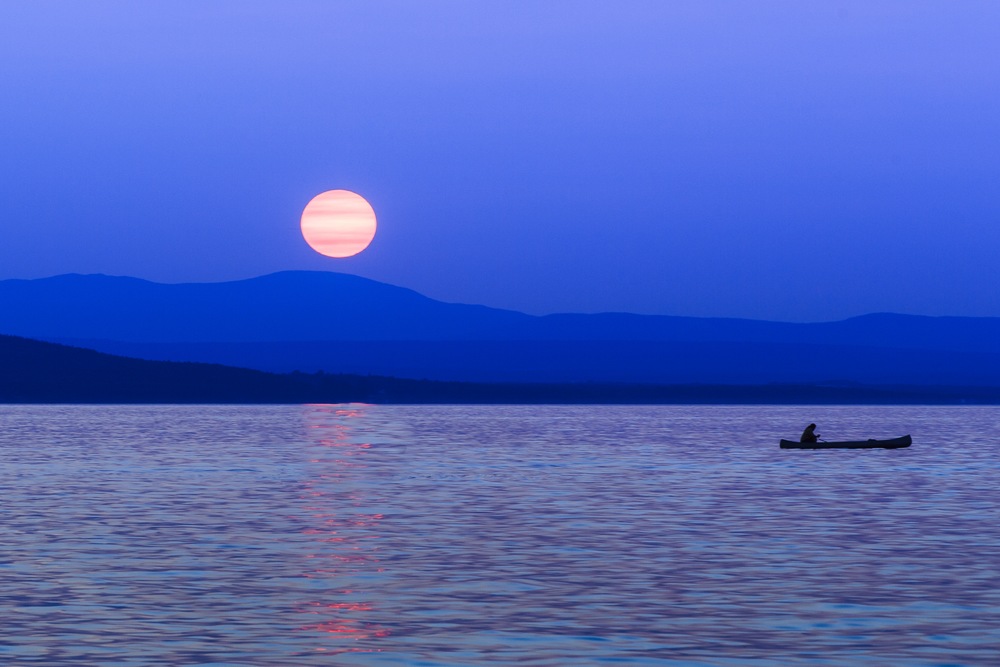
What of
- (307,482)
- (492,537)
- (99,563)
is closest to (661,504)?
(492,537)

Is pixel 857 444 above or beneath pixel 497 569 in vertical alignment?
above

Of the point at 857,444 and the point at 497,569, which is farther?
the point at 857,444

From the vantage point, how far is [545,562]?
38594 mm

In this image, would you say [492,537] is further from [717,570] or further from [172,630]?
[172,630]

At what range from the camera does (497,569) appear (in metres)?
37.2

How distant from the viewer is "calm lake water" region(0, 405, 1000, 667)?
2705cm

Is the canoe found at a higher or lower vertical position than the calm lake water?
higher

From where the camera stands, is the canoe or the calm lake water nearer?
the calm lake water

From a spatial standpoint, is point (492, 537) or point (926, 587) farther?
point (492, 537)

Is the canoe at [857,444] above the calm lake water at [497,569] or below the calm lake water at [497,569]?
A: above

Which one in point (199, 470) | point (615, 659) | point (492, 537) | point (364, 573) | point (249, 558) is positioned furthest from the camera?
point (199, 470)

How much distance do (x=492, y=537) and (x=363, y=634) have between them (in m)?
17.0

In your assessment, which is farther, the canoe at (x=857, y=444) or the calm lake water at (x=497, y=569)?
the canoe at (x=857, y=444)

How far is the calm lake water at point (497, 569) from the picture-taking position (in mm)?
27047
